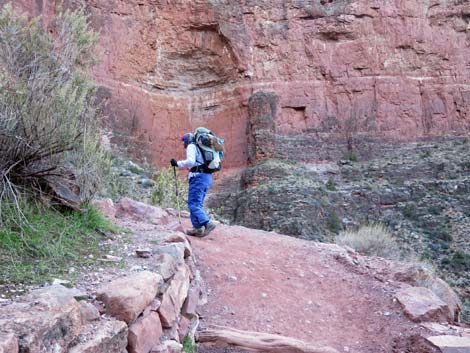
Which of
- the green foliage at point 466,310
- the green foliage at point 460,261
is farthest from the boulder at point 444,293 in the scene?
the green foliage at point 460,261

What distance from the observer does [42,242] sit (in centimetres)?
425

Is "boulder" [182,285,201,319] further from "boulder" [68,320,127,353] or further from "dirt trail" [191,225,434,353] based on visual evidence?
"boulder" [68,320,127,353]

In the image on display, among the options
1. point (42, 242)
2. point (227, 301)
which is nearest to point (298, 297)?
point (227, 301)

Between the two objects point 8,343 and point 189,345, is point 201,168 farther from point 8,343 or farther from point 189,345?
point 8,343

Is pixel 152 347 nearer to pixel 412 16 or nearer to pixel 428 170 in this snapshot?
pixel 428 170

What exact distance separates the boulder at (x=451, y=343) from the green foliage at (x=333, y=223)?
46.4 feet

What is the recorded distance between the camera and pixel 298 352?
196 inches

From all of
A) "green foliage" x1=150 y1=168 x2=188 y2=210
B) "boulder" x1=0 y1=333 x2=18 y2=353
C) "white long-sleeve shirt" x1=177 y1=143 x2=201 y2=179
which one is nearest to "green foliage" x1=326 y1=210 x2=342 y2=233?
"green foliage" x1=150 y1=168 x2=188 y2=210

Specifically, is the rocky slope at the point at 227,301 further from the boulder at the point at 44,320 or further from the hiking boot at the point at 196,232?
the hiking boot at the point at 196,232

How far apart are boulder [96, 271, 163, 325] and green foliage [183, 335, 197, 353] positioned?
28.4 inches

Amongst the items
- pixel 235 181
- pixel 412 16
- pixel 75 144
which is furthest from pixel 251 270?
pixel 412 16

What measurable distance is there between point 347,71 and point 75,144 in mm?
23444

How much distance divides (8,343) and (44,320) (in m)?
0.34

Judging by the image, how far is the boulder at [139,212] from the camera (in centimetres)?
803
